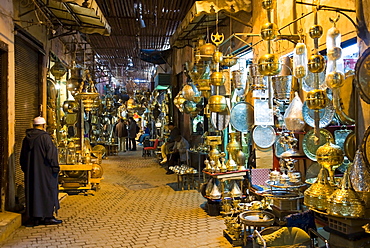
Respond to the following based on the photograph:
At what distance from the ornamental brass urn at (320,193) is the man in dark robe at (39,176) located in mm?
3535

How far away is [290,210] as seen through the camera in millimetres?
3416

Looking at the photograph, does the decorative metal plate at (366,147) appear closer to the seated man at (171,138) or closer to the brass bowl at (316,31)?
the brass bowl at (316,31)

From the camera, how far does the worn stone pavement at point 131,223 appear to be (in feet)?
13.0

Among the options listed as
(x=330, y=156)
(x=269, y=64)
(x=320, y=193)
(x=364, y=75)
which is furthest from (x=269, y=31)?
(x=320, y=193)

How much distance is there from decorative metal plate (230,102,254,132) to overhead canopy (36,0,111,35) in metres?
2.70

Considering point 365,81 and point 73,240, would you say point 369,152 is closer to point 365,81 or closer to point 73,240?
point 365,81

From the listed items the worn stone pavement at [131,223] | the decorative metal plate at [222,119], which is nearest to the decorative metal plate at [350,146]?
the worn stone pavement at [131,223]

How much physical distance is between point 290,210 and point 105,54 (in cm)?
1201

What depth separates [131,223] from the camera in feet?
15.4

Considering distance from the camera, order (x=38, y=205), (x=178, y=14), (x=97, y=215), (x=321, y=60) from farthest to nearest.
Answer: (x=178, y=14) < (x=97, y=215) < (x=38, y=205) < (x=321, y=60)

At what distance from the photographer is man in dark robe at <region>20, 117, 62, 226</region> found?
4609 millimetres

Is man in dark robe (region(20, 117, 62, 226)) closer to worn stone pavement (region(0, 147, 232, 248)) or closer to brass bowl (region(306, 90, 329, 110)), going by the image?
worn stone pavement (region(0, 147, 232, 248))

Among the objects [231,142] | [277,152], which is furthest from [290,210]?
[231,142]

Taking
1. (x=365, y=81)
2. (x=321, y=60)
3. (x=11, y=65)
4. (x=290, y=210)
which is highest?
(x=11, y=65)
